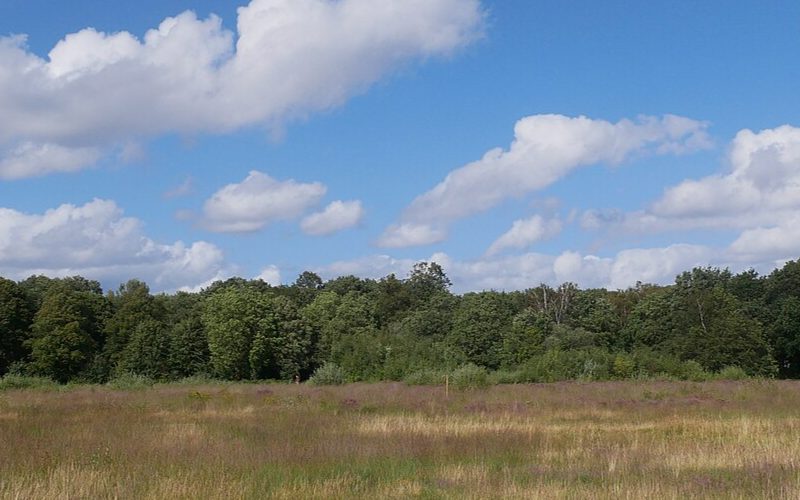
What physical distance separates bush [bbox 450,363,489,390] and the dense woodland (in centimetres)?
896

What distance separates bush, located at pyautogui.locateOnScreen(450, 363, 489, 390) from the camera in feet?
122

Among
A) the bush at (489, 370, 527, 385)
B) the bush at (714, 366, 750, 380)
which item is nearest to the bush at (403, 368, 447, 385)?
the bush at (489, 370, 527, 385)

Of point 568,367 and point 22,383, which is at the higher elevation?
point 568,367

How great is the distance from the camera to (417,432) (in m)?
17.9

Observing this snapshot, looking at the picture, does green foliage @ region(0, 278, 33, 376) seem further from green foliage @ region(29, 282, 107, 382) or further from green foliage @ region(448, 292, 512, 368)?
green foliage @ region(448, 292, 512, 368)

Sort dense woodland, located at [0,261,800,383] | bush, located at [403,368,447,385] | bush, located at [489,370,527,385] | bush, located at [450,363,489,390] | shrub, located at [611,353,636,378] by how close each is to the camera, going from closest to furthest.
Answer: bush, located at [450,363,489,390]
bush, located at [403,368,447,385]
bush, located at [489,370,527,385]
shrub, located at [611,353,636,378]
dense woodland, located at [0,261,800,383]

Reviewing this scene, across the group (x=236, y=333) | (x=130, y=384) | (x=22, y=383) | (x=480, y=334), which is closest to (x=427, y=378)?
(x=130, y=384)

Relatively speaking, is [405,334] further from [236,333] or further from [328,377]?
[328,377]

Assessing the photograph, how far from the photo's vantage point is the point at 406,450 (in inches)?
587

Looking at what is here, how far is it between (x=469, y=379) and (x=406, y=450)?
24194 mm

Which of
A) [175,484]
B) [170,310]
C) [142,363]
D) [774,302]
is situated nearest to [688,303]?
[774,302]

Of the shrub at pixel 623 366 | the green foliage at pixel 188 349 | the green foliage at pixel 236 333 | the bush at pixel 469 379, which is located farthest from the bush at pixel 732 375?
the green foliage at pixel 188 349

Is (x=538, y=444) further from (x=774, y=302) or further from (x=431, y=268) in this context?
(x=431, y=268)

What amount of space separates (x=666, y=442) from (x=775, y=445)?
7.48 feet
